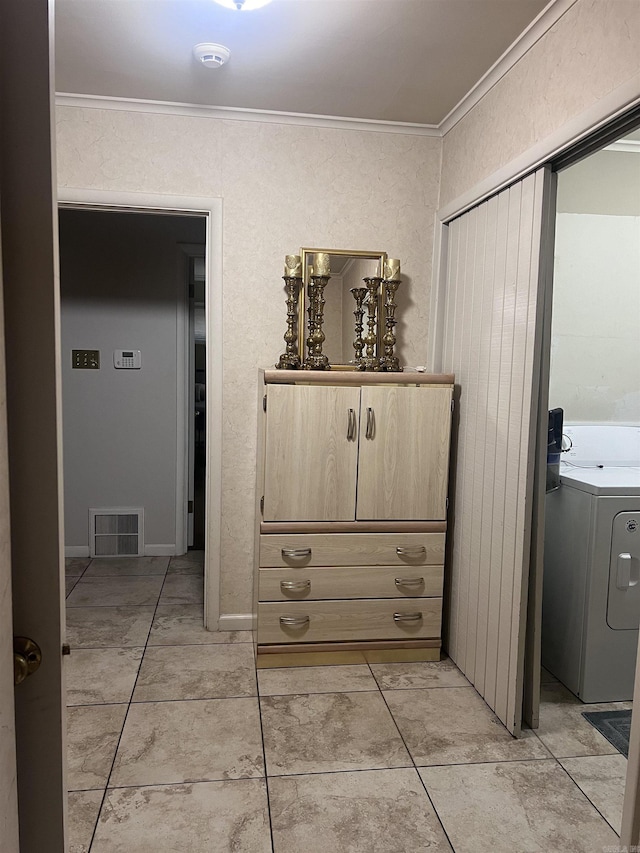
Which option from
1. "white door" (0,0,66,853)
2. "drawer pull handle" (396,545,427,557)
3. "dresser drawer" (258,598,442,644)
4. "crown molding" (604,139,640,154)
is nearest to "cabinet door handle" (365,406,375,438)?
"drawer pull handle" (396,545,427,557)

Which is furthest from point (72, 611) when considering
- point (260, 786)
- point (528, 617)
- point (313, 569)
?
point (528, 617)

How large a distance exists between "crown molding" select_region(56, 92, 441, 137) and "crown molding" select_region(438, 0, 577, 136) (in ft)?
0.62

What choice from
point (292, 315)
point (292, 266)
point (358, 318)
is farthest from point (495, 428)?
point (292, 266)

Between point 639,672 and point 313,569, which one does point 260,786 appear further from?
point 639,672

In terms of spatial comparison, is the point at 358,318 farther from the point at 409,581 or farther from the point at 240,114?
the point at 409,581

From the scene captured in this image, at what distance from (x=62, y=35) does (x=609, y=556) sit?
2.81 metres

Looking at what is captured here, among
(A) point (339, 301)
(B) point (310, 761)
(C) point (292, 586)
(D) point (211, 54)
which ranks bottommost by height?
(B) point (310, 761)

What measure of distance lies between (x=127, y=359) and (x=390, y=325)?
1.94 meters

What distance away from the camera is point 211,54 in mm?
2320

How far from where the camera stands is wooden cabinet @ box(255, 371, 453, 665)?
269 centimetres

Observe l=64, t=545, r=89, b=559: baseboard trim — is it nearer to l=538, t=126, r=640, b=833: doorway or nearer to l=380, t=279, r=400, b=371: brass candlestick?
l=380, t=279, r=400, b=371: brass candlestick

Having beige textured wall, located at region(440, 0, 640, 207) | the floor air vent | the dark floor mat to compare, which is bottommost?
the dark floor mat

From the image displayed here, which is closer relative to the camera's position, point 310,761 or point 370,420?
point 310,761

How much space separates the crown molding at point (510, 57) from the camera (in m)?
1.96
